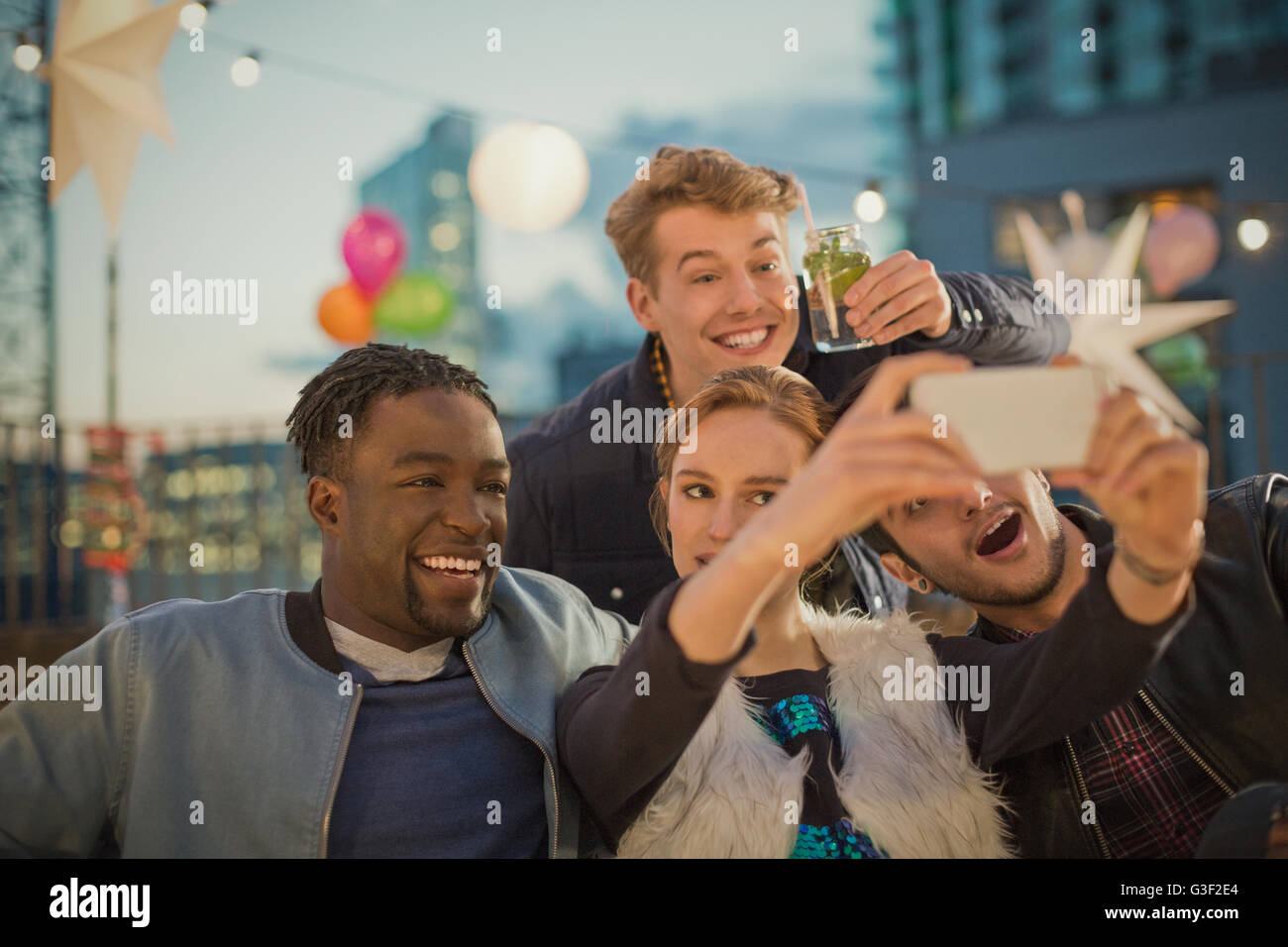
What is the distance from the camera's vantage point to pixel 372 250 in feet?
12.6

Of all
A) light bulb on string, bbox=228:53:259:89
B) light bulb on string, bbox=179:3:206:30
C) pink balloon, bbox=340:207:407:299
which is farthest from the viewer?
pink balloon, bbox=340:207:407:299

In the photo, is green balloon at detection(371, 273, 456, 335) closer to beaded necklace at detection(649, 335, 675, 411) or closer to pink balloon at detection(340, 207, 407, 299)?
pink balloon at detection(340, 207, 407, 299)

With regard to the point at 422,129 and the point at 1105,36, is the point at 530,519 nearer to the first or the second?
the point at 422,129

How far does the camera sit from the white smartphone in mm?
995

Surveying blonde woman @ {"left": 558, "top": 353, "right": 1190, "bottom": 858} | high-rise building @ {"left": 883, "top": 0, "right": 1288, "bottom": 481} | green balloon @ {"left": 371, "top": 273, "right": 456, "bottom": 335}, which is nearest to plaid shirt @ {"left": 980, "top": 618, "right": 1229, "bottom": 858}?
blonde woman @ {"left": 558, "top": 353, "right": 1190, "bottom": 858}

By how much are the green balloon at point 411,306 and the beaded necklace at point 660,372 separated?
160 cm

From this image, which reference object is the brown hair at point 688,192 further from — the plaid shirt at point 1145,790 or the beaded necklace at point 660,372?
the plaid shirt at point 1145,790

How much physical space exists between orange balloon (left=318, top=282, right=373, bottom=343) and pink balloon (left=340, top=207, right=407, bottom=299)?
0.05 m

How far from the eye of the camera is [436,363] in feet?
5.64

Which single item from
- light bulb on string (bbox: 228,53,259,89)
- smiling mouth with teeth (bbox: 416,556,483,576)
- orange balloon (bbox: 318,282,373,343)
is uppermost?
light bulb on string (bbox: 228,53,259,89)

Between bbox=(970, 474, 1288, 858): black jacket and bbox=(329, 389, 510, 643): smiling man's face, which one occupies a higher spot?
bbox=(329, 389, 510, 643): smiling man's face

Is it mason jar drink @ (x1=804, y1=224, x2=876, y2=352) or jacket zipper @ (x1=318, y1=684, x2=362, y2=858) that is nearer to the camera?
jacket zipper @ (x1=318, y1=684, x2=362, y2=858)
